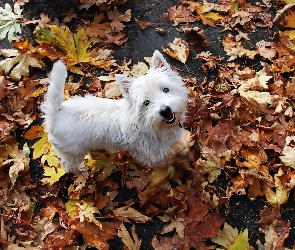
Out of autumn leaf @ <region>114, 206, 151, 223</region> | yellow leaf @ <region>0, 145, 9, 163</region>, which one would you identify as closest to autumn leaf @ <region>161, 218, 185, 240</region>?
autumn leaf @ <region>114, 206, 151, 223</region>

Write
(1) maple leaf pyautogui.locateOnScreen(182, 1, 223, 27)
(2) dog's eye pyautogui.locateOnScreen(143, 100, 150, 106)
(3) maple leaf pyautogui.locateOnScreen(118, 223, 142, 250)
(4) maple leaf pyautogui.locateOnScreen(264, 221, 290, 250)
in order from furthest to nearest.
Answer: (1) maple leaf pyautogui.locateOnScreen(182, 1, 223, 27) → (3) maple leaf pyautogui.locateOnScreen(118, 223, 142, 250) → (4) maple leaf pyautogui.locateOnScreen(264, 221, 290, 250) → (2) dog's eye pyautogui.locateOnScreen(143, 100, 150, 106)

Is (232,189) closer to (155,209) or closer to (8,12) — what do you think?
(155,209)

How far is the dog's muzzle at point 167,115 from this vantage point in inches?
113

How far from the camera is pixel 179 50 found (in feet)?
14.5

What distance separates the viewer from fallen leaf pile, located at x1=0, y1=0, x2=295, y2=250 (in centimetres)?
336

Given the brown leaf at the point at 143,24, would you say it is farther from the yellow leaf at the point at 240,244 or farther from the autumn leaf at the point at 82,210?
the yellow leaf at the point at 240,244

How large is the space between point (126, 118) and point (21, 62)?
1.88m

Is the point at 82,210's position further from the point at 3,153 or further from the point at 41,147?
the point at 3,153

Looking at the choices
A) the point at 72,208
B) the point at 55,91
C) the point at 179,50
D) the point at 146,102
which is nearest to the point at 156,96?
the point at 146,102

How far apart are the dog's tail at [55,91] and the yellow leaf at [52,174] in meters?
0.62

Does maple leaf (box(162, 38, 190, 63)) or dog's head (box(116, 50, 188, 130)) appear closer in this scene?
dog's head (box(116, 50, 188, 130))

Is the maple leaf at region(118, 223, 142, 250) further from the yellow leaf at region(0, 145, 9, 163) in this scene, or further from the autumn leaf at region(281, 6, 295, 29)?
the autumn leaf at region(281, 6, 295, 29)

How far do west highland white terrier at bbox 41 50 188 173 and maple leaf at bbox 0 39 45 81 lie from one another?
1.31 meters

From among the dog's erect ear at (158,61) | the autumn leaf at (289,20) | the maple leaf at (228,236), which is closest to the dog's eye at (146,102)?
the dog's erect ear at (158,61)
